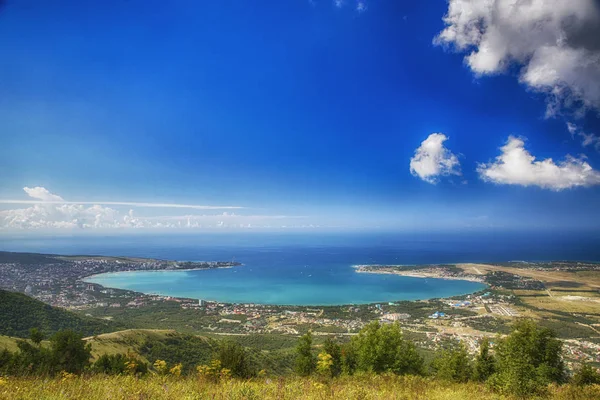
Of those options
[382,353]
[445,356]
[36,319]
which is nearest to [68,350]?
[382,353]

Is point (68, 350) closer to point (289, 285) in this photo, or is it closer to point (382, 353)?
point (382, 353)

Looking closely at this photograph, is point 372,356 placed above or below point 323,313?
above

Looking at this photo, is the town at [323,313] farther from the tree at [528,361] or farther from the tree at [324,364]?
the tree at [324,364]

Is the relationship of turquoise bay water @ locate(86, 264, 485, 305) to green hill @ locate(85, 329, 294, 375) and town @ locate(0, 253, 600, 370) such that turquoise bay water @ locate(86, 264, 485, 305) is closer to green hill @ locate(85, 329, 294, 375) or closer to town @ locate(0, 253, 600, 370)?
town @ locate(0, 253, 600, 370)

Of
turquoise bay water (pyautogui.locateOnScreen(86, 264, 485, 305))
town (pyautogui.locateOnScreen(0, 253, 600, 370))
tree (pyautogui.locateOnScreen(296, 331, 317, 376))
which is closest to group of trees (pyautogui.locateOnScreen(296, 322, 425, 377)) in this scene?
tree (pyautogui.locateOnScreen(296, 331, 317, 376))

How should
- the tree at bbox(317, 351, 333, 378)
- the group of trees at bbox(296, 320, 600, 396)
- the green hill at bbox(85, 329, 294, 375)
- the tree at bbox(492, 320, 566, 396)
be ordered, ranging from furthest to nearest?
the green hill at bbox(85, 329, 294, 375)
the group of trees at bbox(296, 320, 600, 396)
the tree at bbox(317, 351, 333, 378)
the tree at bbox(492, 320, 566, 396)

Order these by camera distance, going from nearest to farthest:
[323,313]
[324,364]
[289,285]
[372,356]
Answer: [324,364] < [372,356] < [323,313] < [289,285]

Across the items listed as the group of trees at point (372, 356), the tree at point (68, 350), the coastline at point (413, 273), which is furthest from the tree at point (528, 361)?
the coastline at point (413, 273)

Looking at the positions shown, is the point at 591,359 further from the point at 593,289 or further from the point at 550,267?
the point at 550,267
